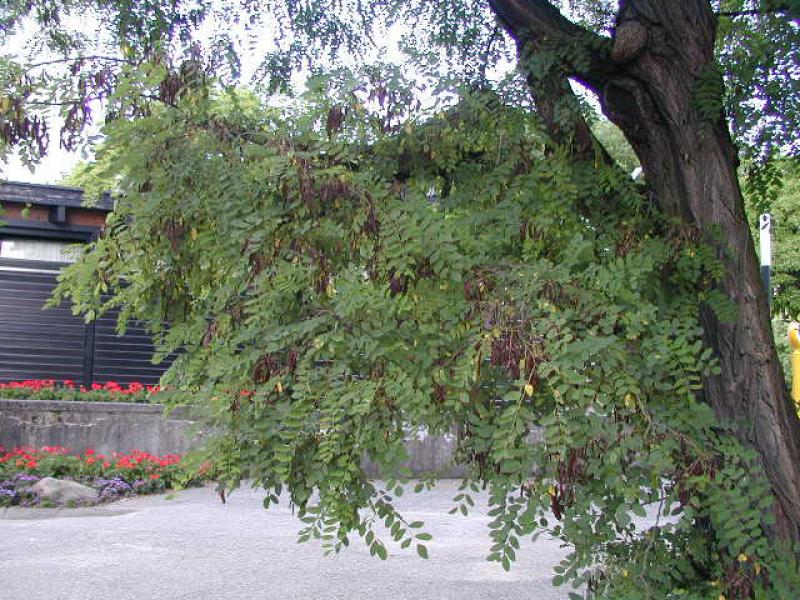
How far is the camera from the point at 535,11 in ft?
17.0

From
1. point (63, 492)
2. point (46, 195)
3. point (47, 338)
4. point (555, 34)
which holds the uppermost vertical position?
point (46, 195)

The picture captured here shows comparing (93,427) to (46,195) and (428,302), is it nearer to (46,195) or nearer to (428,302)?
(46,195)

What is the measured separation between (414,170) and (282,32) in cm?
240

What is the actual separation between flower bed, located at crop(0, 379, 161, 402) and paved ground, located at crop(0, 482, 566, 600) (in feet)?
10.5

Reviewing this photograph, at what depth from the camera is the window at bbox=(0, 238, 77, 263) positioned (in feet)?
49.2

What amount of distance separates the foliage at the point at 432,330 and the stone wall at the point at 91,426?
842 cm

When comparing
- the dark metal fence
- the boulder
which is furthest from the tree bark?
the dark metal fence

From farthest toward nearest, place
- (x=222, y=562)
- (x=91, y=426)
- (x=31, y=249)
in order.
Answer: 1. (x=31, y=249)
2. (x=91, y=426)
3. (x=222, y=562)

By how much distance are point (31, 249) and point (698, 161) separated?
1266 centimetres

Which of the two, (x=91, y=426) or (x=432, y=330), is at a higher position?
(x=432, y=330)

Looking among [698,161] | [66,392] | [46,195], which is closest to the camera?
[698,161]

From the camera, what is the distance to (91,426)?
12.8m

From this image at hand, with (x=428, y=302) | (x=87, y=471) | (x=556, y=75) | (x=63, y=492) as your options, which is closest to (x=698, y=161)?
(x=556, y=75)

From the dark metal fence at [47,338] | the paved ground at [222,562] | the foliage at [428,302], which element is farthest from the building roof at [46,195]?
the foliage at [428,302]
